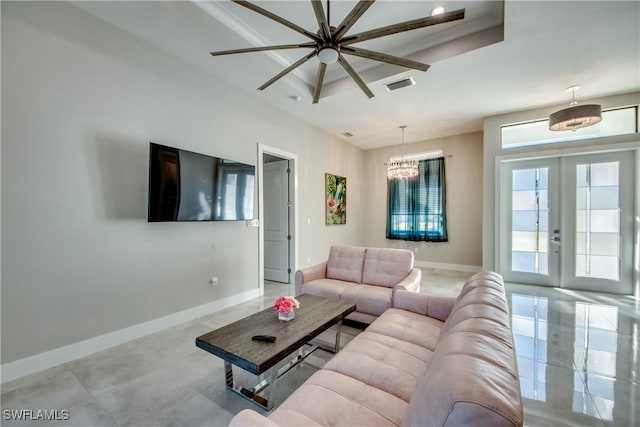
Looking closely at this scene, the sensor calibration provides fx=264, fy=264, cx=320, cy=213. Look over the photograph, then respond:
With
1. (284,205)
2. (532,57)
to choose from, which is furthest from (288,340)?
(532,57)

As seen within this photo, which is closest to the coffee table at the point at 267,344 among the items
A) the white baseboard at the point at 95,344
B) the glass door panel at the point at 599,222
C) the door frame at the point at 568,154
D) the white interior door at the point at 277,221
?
the white baseboard at the point at 95,344

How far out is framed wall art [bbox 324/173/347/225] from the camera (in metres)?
5.99

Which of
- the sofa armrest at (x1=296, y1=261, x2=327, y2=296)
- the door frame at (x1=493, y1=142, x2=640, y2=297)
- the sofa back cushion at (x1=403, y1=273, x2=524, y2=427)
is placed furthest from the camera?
the door frame at (x1=493, y1=142, x2=640, y2=297)

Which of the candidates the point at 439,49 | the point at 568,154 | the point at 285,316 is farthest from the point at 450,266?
the point at 285,316

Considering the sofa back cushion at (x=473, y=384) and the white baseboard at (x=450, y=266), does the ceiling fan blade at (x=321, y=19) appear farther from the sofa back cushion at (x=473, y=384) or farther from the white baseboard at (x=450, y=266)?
the white baseboard at (x=450, y=266)

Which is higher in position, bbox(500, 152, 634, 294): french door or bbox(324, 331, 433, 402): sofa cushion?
bbox(500, 152, 634, 294): french door

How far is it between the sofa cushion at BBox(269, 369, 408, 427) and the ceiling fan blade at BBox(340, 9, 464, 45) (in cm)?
208

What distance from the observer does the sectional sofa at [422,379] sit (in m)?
0.74

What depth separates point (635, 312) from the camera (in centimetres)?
347

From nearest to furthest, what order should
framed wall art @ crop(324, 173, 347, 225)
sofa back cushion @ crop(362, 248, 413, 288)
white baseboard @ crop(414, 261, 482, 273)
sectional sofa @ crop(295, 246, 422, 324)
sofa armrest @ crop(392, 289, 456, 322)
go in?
sofa armrest @ crop(392, 289, 456, 322) → sectional sofa @ crop(295, 246, 422, 324) → sofa back cushion @ crop(362, 248, 413, 288) → framed wall art @ crop(324, 173, 347, 225) → white baseboard @ crop(414, 261, 482, 273)

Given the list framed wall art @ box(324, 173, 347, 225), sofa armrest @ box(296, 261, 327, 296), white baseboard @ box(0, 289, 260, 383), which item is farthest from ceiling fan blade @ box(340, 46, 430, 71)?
framed wall art @ box(324, 173, 347, 225)

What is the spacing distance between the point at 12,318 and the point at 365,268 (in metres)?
3.36

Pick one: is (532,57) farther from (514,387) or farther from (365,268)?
(514,387)

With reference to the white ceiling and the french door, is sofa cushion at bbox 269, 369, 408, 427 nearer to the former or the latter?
the white ceiling
